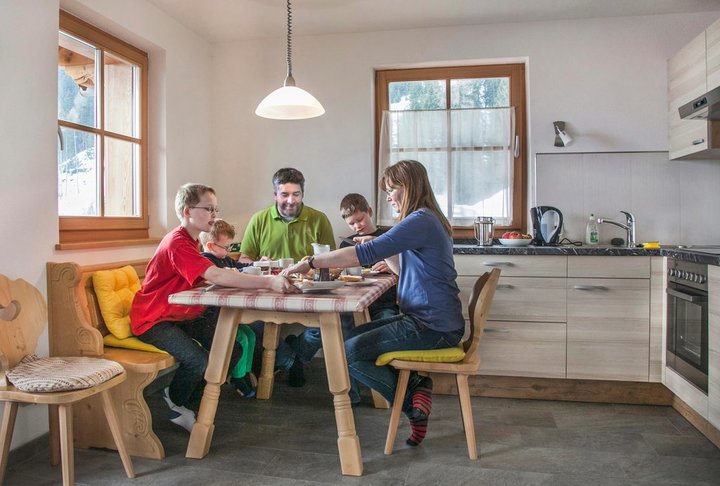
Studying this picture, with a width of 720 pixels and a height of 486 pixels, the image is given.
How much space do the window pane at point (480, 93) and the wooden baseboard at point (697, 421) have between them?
210cm

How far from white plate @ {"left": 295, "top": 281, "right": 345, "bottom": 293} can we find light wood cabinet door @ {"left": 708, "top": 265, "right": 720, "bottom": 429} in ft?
5.40

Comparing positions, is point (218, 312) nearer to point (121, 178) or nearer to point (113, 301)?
point (113, 301)

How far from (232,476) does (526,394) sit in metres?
1.71

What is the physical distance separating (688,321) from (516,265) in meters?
0.86

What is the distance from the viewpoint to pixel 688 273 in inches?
101

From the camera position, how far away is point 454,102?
371cm

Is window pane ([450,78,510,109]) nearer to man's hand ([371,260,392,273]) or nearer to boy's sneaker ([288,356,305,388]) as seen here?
man's hand ([371,260,392,273])

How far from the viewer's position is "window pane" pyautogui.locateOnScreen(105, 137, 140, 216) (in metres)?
3.02

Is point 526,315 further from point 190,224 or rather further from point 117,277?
point 117,277

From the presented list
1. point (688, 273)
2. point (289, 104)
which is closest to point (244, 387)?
point (289, 104)

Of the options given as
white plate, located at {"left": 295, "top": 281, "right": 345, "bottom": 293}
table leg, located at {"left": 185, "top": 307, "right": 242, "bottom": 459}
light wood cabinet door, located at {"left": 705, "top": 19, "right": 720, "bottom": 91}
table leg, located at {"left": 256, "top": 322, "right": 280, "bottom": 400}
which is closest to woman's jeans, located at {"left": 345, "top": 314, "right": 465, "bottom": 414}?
white plate, located at {"left": 295, "top": 281, "right": 345, "bottom": 293}

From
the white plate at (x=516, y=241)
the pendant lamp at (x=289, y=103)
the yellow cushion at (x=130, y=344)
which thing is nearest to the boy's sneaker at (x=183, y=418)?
the yellow cushion at (x=130, y=344)

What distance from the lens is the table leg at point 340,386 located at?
6.58 ft

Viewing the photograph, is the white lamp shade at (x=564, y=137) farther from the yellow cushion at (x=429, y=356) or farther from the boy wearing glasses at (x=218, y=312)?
the boy wearing glasses at (x=218, y=312)
